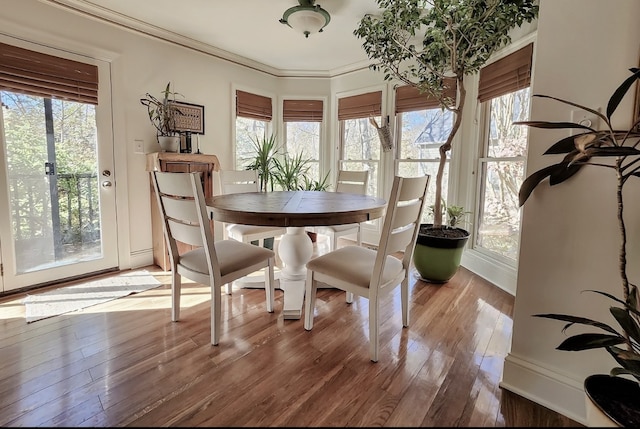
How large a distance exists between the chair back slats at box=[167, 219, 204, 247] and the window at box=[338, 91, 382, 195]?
2680 mm

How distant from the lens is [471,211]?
3.00 m

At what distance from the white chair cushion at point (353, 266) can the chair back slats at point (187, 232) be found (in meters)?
0.62

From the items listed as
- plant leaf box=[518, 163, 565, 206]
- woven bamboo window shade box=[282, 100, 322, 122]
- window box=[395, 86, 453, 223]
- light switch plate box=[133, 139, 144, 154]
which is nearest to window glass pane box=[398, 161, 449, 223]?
window box=[395, 86, 453, 223]

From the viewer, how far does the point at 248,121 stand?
401cm

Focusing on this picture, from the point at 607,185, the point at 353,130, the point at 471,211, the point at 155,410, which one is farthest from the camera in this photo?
the point at 353,130

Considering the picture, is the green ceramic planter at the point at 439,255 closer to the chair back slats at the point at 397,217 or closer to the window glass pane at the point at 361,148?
the chair back slats at the point at 397,217

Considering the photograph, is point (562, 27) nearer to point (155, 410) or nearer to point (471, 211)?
point (471, 211)

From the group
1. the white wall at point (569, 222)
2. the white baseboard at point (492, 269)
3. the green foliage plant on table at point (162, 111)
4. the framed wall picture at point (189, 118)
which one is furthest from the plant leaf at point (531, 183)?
the framed wall picture at point (189, 118)

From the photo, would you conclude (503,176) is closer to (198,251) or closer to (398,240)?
(398,240)

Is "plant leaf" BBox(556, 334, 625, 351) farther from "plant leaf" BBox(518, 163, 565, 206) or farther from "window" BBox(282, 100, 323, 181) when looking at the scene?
"window" BBox(282, 100, 323, 181)

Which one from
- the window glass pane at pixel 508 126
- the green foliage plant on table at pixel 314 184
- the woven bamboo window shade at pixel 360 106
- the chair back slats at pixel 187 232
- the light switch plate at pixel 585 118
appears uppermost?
the woven bamboo window shade at pixel 360 106

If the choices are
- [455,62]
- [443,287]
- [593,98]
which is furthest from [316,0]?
[443,287]

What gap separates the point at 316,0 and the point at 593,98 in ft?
6.75

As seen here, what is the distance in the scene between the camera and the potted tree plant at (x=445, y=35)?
2.07m
